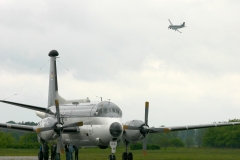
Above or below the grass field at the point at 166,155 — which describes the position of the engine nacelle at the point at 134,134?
above

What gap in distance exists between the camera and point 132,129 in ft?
98.2

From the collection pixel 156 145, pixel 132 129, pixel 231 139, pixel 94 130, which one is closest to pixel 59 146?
pixel 94 130

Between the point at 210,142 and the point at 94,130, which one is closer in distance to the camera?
the point at 94,130

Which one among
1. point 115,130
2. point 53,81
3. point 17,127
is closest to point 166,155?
point 53,81

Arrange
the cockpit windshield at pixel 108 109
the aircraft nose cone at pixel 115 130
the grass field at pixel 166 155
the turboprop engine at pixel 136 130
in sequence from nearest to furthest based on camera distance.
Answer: the aircraft nose cone at pixel 115 130 < the cockpit windshield at pixel 108 109 < the turboprop engine at pixel 136 130 < the grass field at pixel 166 155

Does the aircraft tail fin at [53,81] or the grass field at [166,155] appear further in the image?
the aircraft tail fin at [53,81]

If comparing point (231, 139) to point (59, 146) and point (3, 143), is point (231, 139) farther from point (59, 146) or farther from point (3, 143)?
point (59, 146)

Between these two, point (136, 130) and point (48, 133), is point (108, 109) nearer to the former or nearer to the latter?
point (136, 130)

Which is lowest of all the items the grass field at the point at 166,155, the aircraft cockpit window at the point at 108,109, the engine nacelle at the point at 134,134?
the grass field at the point at 166,155

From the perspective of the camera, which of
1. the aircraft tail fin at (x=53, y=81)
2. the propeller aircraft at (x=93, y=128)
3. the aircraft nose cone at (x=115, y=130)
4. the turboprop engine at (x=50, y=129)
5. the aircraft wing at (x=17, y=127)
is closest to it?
the aircraft nose cone at (x=115, y=130)

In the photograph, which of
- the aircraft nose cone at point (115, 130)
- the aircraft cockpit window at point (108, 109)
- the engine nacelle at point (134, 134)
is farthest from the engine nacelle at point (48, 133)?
the engine nacelle at point (134, 134)

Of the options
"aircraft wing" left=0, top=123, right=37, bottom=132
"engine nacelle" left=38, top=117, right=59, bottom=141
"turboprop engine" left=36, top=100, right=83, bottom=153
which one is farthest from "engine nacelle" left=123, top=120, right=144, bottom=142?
"aircraft wing" left=0, top=123, right=37, bottom=132

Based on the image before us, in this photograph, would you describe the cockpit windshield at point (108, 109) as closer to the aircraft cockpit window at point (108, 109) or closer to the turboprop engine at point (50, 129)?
the aircraft cockpit window at point (108, 109)

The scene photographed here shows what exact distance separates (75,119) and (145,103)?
458 cm
